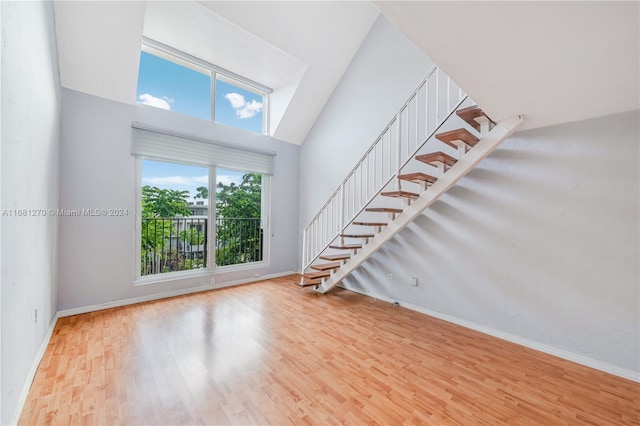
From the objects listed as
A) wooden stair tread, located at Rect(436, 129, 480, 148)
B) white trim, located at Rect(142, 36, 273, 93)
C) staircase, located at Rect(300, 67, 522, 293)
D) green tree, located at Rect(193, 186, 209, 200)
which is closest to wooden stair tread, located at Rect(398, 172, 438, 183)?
staircase, located at Rect(300, 67, 522, 293)

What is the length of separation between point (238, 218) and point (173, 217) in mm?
1096

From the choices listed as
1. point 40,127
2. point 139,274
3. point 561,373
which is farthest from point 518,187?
point 139,274

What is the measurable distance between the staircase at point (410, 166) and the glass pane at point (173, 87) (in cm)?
275

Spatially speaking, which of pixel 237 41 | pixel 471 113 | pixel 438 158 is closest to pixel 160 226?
pixel 237 41

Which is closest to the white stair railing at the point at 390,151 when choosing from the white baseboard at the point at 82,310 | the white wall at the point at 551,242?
the white wall at the point at 551,242

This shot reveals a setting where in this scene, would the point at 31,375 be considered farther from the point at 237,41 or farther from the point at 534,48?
the point at 237,41

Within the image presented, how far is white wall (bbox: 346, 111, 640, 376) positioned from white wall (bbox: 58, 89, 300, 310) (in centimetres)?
401

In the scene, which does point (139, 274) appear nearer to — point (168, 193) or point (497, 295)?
point (168, 193)

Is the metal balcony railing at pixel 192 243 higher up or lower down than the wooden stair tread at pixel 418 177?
lower down

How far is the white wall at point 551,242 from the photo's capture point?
2172 millimetres

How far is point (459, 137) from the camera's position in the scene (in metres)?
2.48

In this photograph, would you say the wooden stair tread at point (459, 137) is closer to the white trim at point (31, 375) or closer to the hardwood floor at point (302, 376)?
the hardwood floor at point (302, 376)

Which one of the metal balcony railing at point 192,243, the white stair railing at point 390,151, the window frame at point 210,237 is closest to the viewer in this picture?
the white stair railing at point 390,151

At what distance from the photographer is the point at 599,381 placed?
206 cm
